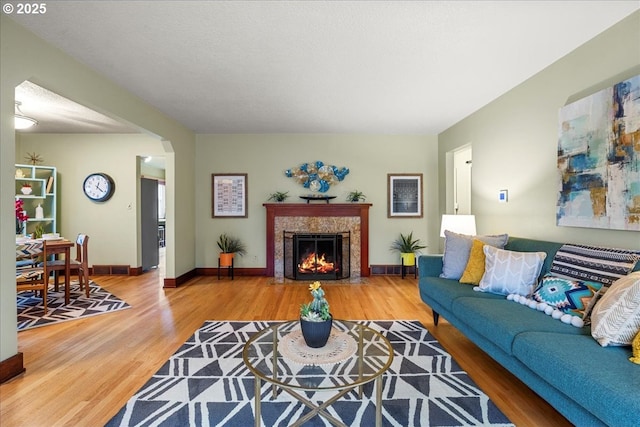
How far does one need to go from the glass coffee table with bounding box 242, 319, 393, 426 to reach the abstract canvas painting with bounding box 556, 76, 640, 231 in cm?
188

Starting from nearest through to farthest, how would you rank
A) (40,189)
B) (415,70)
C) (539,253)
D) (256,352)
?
1. (256,352)
2. (539,253)
3. (415,70)
4. (40,189)

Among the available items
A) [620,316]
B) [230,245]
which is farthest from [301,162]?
[620,316]

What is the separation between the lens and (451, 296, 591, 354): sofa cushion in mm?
1742

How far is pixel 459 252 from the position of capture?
2.95 meters

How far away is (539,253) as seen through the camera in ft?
7.75

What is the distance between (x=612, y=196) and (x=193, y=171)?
17.4 feet

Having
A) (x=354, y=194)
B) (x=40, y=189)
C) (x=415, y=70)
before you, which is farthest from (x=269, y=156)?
(x=40, y=189)

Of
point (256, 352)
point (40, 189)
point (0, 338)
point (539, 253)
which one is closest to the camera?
point (256, 352)

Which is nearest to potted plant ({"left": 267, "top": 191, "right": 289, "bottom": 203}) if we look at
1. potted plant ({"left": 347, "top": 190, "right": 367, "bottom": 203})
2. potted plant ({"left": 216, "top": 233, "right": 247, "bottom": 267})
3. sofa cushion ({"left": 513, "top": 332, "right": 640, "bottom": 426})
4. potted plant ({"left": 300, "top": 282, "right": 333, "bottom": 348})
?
potted plant ({"left": 216, "top": 233, "right": 247, "bottom": 267})

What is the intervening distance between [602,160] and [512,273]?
1.03 metres

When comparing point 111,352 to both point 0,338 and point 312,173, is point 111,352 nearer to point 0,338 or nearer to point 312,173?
point 0,338

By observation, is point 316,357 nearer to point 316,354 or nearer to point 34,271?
point 316,354

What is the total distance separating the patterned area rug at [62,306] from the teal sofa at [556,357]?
3795mm

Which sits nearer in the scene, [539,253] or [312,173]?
[539,253]
